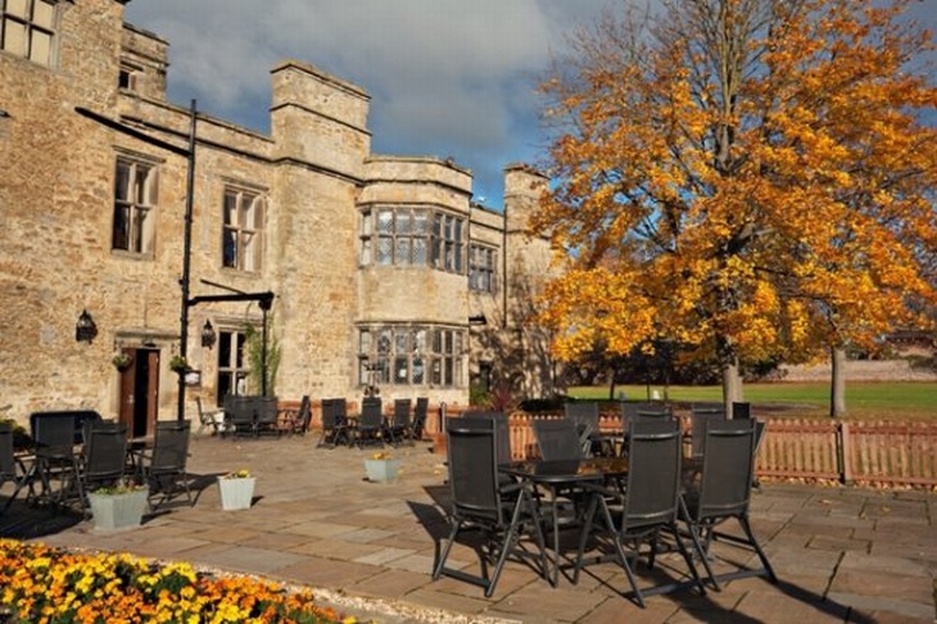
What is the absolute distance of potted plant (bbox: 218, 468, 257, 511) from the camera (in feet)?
28.6

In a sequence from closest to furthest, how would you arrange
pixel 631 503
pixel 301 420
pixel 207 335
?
pixel 631 503 < pixel 207 335 < pixel 301 420

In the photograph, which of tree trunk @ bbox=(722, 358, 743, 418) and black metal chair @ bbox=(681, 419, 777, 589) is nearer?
black metal chair @ bbox=(681, 419, 777, 589)

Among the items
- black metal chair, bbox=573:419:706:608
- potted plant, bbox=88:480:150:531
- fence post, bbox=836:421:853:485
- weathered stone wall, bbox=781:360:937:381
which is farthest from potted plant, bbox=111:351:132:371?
weathered stone wall, bbox=781:360:937:381

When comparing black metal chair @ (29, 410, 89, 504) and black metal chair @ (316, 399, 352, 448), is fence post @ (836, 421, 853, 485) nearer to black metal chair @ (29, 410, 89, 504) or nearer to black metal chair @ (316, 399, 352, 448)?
black metal chair @ (316, 399, 352, 448)

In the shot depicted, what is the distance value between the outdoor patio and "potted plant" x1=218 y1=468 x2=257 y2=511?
0.19 meters

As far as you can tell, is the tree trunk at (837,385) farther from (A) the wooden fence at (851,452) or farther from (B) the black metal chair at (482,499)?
(B) the black metal chair at (482,499)

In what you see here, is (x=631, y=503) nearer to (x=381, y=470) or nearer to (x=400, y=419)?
(x=381, y=470)

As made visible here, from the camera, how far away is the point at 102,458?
8.46 metres

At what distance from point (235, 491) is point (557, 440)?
387cm

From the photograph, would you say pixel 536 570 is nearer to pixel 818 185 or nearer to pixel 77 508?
pixel 77 508

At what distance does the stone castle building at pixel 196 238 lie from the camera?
15320mm

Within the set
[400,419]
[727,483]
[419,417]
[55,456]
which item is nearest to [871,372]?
[419,417]

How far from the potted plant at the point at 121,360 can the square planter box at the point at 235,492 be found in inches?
359

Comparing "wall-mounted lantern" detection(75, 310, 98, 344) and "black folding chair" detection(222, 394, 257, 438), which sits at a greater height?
"wall-mounted lantern" detection(75, 310, 98, 344)
